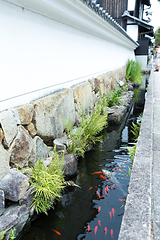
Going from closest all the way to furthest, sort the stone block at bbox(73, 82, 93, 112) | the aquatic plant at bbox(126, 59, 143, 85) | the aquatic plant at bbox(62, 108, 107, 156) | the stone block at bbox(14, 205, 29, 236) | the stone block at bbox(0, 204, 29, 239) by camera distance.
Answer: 1. the stone block at bbox(0, 204, 29, 239)
2. the stone block at bbox(14, 205, 29, 236)
3. the aquatic plant at bbox(62, 108, 107, 156)
4. the stone block at bbox(73, 82, 93, 112)
5. the aquatic plant at bbox(126, 59, 143, 85)

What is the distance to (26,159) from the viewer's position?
2.42 meters

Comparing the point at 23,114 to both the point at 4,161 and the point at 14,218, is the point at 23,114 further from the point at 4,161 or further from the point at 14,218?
the point at 14,218

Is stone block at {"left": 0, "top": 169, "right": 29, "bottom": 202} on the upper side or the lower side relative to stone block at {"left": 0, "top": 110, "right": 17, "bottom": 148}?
lower

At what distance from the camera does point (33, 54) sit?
2.76 m

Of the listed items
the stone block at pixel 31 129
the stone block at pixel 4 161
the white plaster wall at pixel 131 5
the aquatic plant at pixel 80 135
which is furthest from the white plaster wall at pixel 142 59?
the stone block at pixel 4 161

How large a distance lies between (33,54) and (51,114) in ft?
2.80

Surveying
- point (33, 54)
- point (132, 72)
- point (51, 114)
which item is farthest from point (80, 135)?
point (132, 72)

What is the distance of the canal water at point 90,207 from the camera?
208 cm

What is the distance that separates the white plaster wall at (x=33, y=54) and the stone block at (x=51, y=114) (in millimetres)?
159

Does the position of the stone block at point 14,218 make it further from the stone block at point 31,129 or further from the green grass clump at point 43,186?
the stone block at point 31,129

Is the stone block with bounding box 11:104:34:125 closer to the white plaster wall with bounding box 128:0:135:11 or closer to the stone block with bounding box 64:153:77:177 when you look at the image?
the stone block with bounding box 64:153:77:177

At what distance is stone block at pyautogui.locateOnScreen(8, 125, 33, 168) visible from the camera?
7.33 ft

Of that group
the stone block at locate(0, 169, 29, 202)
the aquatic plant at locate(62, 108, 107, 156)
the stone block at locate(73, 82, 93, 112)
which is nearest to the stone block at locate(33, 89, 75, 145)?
the aquatic plant at locate(62, 108, 107, 156)

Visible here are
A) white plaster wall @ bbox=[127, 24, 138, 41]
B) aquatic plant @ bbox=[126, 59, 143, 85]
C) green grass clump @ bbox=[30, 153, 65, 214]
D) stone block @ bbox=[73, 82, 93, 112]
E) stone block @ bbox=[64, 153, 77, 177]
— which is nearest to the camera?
green grass clump @ bbox=[30, 153, 65, 214]
